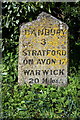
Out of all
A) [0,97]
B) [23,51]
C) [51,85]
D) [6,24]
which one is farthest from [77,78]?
[6,24]

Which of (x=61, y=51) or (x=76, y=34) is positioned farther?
(x=76, y=34)

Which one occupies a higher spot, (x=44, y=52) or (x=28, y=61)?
(x=44, y=52)

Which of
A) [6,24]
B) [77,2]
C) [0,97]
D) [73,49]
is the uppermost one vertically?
[77,2]

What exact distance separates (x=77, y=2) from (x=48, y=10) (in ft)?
2.03

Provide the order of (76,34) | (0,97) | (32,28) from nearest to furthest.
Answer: (0,97)
(32,28)
(76,34)

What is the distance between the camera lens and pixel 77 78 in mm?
5211

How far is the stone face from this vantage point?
16.9ft

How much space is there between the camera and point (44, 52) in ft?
16.9

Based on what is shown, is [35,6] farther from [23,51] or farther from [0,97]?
[0,97]

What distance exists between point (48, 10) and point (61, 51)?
1227mm

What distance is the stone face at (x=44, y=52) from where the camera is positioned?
16.9 ft

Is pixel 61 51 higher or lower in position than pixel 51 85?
higher

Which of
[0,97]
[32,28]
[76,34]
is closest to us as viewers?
[0,97]

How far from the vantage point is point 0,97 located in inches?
Result: 192
